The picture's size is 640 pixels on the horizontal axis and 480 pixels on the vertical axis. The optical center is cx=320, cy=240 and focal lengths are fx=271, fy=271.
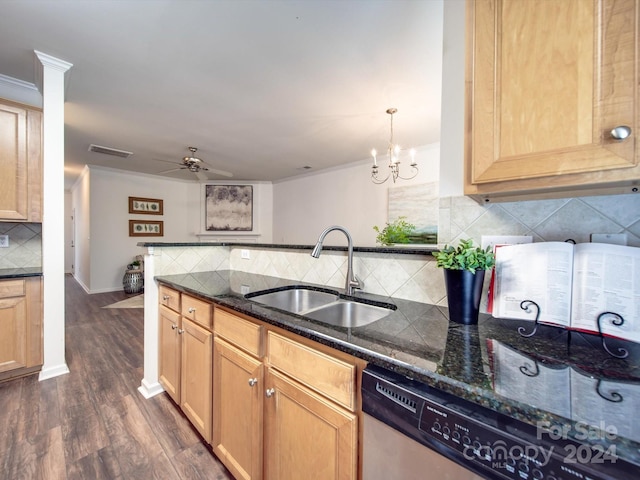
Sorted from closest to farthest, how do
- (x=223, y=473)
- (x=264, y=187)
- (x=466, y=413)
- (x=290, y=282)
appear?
(x=466, y=413) → (x=223, y=473) → (x=290, y=282) → (x=264, y=187)

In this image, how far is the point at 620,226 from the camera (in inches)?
32.8

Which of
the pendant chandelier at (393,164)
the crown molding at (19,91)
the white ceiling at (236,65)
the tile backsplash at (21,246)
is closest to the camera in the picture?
the white ceiling at (236,65)

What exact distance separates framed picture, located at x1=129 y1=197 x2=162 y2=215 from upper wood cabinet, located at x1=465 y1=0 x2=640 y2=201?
255 inches

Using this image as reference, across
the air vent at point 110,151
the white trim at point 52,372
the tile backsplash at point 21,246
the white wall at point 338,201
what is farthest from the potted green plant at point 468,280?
the air vent at point 110,151

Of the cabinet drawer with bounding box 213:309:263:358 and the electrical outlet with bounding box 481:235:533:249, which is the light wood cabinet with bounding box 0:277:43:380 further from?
the electrical outlet with bounding box 481:235:533:249

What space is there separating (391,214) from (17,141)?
170 inches

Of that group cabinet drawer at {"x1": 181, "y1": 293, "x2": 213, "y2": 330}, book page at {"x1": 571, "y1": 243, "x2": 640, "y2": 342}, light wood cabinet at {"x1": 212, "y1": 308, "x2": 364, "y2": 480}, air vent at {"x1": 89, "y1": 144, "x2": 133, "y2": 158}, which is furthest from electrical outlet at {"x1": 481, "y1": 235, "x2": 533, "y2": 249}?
air vent at {"x1": 89, "y1": 144, "x2": 133, "y2": 158}

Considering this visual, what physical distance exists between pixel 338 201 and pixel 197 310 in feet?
13.4

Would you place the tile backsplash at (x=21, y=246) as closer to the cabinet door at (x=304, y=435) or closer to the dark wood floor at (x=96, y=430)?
the dark wood floor at (x=96, y=430)

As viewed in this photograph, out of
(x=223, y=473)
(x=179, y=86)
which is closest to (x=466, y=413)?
(x=223, y=473)

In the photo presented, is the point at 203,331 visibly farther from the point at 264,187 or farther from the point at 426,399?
the point at 264,187

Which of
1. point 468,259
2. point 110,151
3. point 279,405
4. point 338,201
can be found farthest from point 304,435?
point 110,151

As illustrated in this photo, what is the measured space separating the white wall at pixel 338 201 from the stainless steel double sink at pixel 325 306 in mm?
3281

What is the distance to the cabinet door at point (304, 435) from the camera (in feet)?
2.66
